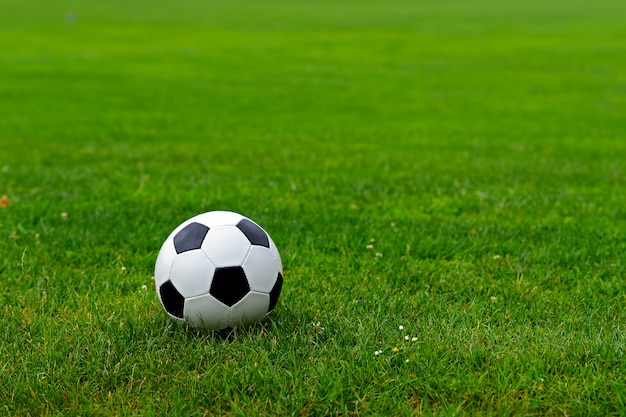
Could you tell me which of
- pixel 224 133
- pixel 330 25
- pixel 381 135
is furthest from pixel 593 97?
pixel 330 25

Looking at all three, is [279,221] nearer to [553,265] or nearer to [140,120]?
[553,265]

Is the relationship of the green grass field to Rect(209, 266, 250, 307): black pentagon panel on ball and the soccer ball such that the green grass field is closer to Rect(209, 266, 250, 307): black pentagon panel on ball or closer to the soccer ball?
the soccer ball

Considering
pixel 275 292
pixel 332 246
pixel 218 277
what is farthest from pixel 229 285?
pixel 332 246

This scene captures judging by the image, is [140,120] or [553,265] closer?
[553,265]

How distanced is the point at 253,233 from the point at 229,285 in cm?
40

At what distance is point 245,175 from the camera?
346 inches

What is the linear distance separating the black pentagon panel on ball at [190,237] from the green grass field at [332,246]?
477 millimetres

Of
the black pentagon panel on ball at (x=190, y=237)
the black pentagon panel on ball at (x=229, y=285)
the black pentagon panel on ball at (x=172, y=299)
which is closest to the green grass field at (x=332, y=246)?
the black pentagon panel on ball at (x=172, y=299)

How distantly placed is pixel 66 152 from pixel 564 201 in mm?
7127

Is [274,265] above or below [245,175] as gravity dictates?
above

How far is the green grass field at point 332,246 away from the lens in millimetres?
3457

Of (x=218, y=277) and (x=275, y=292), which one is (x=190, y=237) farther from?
(x=275, y=292)

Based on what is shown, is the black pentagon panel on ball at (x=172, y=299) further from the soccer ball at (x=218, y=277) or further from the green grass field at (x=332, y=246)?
the green grass field at (x=332, y=246)

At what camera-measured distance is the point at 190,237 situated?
4.07m
